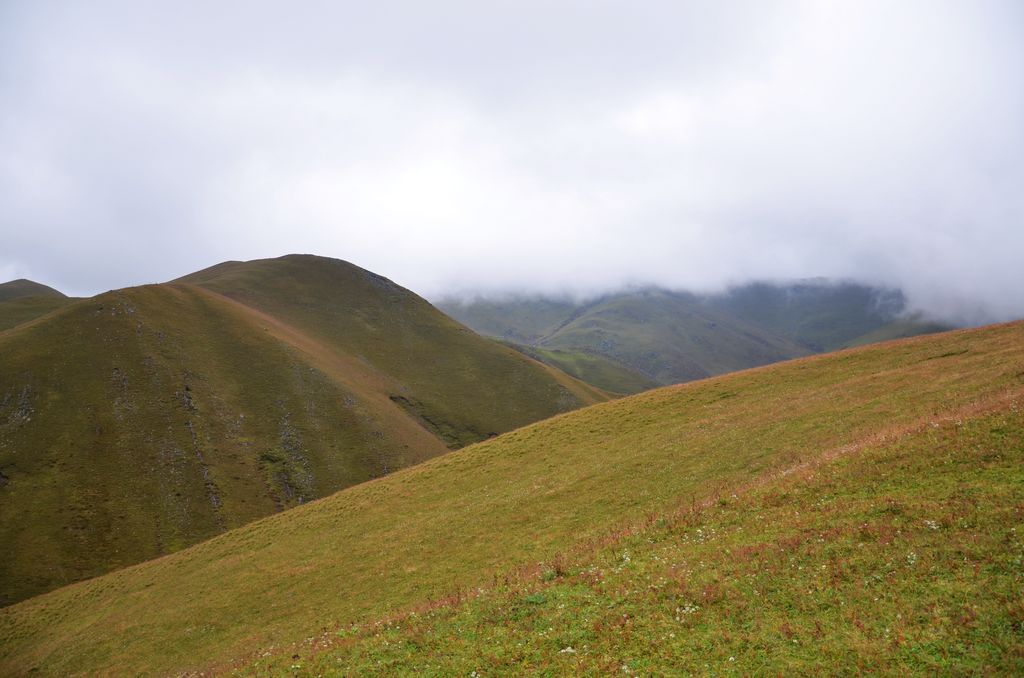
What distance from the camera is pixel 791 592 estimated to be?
1428 centimetres

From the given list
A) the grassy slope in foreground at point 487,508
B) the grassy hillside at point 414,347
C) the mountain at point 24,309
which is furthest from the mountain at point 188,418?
the mountain at point 24,309

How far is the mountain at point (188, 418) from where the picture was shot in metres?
72.4

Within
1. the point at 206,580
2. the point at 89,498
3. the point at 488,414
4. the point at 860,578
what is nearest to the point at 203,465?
the point at 89,498

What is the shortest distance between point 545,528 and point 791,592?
56.5ft

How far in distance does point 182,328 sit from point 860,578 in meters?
130

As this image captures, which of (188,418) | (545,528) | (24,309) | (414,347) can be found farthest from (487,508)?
(24,309)

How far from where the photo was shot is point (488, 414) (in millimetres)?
146625

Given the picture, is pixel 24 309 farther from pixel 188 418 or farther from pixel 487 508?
pixel 487 508

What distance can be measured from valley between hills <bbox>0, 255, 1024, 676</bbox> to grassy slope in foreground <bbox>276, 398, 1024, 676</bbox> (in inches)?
3.3

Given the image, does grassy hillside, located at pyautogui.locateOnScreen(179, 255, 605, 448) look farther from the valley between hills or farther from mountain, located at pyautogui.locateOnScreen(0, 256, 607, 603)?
the valley between hills

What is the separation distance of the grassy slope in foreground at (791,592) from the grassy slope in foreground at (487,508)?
567 centimetres

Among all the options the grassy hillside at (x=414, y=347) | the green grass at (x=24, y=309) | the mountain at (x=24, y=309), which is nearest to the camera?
the green grass at (x=24, y=309)

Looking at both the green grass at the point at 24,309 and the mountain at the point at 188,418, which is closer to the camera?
the mountain at the point at 188,418

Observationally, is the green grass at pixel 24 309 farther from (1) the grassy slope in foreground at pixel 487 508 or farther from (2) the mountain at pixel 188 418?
(1) the grassy slope in foreground at pixel 487 508
